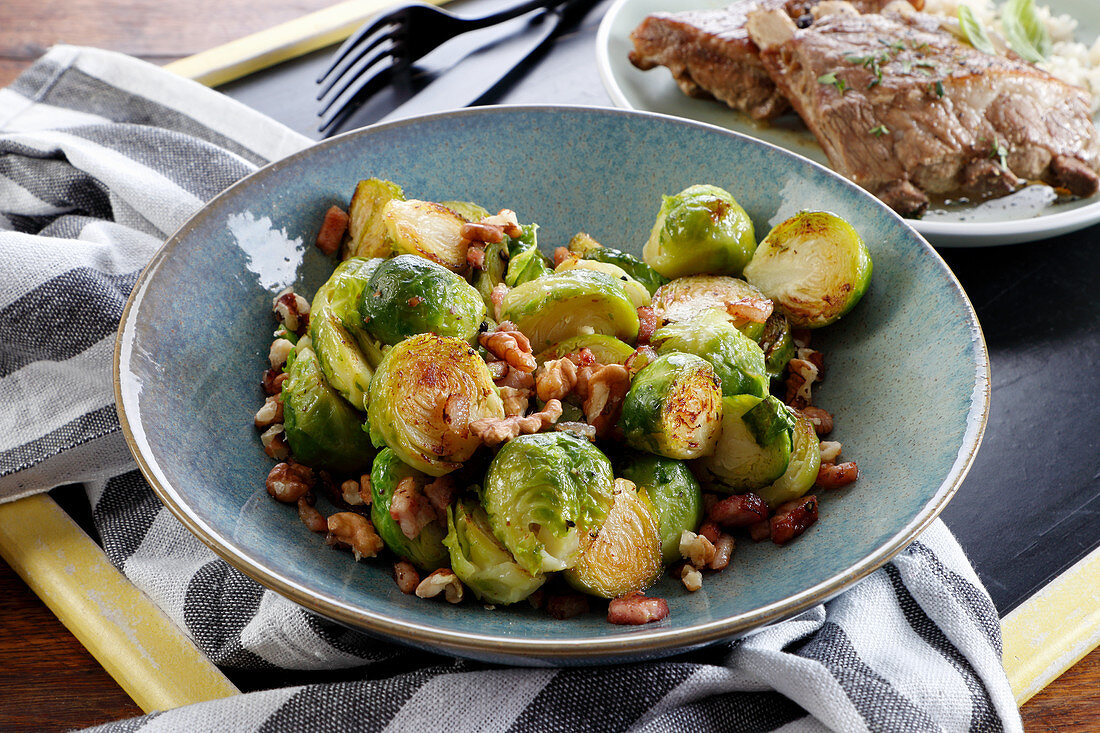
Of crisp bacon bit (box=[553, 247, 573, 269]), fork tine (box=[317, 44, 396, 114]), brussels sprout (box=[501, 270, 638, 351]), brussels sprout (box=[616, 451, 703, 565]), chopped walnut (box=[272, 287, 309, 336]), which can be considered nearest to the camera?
brussels sprout (box=[616, 451, 703, 565])

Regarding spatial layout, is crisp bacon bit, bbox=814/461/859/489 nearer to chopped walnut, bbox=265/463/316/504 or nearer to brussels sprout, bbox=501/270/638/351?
brussels sprout, bbox=501/270/638/351

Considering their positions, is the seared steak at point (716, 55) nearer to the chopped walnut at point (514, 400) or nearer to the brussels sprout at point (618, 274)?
the brussels sprout at point (618, 274)

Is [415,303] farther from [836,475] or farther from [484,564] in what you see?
[836,475]

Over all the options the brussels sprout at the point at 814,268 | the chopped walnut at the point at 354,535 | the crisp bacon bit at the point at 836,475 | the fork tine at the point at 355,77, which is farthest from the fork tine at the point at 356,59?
the crisp bacon bit at the point at 836,475

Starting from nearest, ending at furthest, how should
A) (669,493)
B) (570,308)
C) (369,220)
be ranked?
(669,493)
(570,308)
(369,220)

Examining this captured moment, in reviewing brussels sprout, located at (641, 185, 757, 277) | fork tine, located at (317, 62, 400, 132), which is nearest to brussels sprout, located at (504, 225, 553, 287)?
brussels sprout, located at (641, 185, 757, 277)

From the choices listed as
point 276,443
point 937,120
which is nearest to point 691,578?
point 276,443
